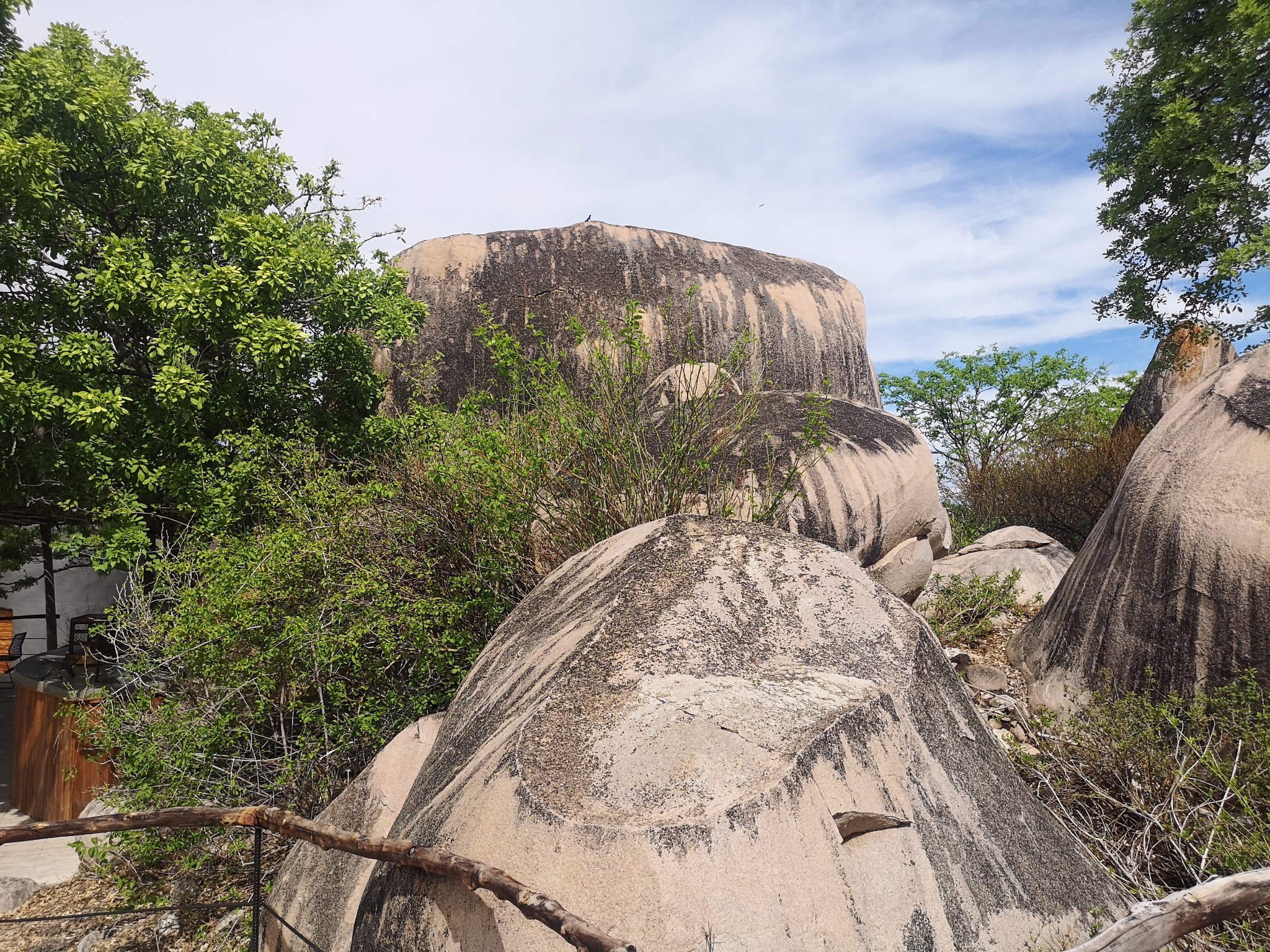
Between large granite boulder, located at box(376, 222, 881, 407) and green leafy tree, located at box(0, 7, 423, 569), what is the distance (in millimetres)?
1945

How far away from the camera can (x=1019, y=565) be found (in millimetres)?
9297

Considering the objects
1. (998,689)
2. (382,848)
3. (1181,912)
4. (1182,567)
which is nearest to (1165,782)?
(1182,567)

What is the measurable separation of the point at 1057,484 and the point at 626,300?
7976 mm

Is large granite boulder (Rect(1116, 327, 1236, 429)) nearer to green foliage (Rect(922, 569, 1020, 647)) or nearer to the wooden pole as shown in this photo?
green foliage (Rect(922, 569, 1020, 647))

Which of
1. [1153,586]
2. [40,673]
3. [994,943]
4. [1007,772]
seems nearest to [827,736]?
[994,943]

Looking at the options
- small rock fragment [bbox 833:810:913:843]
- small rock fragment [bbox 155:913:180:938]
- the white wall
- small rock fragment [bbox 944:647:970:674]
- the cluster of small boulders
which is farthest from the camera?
the white wall

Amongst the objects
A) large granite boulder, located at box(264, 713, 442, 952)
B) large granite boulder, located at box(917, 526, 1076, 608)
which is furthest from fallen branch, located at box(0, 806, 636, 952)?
large granite boulder, located at box(917, 526, 1076, 608)

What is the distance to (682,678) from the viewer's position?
10.3ft

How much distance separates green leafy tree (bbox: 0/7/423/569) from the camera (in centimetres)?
823

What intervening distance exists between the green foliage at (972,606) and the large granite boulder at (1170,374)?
870 centimetres

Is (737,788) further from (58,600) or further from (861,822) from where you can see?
(58,600)

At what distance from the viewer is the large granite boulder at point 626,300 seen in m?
11.8

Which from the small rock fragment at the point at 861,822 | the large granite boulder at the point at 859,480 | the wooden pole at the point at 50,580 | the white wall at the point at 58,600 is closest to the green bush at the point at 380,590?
the large granite boulder at the point at 859,480

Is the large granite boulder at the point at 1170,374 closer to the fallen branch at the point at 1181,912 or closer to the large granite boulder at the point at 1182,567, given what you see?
the large granite boulder at the point at 1182,567
